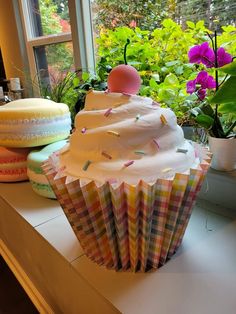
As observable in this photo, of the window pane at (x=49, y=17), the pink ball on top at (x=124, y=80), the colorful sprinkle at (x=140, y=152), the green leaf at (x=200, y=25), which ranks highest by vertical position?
the window pane at (x=49, y=17)

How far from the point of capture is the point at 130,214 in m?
0.44

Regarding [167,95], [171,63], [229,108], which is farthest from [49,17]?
[229,108]

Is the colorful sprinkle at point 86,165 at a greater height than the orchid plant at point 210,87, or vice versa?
the orchid plant at point 210,87

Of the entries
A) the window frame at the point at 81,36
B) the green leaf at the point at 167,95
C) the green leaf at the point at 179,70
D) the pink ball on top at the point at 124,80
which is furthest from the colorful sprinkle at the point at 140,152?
the window frame at the point at 81,36

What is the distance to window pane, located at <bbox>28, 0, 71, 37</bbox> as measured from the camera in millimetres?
1503

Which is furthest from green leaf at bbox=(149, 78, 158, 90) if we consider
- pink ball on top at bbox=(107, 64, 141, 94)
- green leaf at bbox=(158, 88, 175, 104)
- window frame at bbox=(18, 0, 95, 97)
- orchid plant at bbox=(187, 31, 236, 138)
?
window frame at bbox=(18, 0, 95, 97)

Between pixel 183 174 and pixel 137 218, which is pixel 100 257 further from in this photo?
pixel 183 174

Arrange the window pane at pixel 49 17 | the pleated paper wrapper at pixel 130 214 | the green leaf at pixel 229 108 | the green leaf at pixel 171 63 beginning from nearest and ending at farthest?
1. the pleated paper wrapper at pixel 130 214
2. the green leaf at pixel 229 108
3. the green leaf at pixel 171 63
4. the window pane at pixel 49 17

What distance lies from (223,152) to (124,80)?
32 centimetres

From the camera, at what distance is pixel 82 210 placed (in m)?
0.46

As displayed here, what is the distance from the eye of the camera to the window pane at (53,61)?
61.0 inches

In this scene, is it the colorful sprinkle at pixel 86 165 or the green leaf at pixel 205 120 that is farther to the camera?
the green leaf at pixel 205 120

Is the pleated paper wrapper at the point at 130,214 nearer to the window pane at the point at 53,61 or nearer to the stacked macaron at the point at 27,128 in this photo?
the stacked macaron at the point at 27,128

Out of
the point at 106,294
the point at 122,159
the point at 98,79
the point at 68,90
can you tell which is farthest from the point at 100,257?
the point at 68,90
